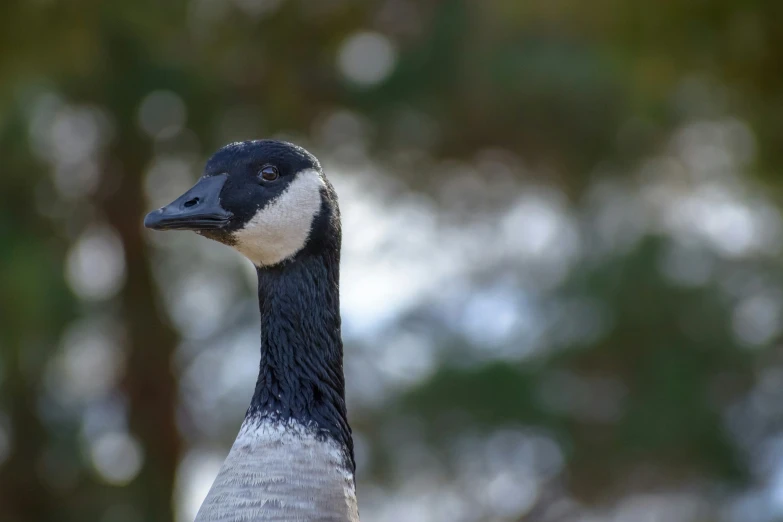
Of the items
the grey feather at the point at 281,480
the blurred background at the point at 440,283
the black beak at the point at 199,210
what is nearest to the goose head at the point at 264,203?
the black beak at the point at 199,210

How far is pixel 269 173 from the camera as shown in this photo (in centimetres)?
182

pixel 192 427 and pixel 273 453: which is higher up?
pixel 192 427

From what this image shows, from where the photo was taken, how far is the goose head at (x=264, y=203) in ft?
5.82

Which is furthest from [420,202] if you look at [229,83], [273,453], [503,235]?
[273,453]

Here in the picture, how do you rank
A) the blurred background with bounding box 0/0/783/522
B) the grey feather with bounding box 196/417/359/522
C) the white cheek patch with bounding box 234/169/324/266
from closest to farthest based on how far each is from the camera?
the grey feather with bounding box 196/417/359/522 < the white cheek patch with bounding box 234/169/324/266 < the blurred background with bounding box 0/0/783/522

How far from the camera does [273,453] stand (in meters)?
1.65

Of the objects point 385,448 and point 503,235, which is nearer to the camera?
point 385,448

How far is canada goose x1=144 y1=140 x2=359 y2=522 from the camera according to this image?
1682mm

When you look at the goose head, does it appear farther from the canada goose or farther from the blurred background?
the blurred background

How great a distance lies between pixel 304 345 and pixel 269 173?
1.10ft

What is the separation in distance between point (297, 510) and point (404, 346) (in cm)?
377

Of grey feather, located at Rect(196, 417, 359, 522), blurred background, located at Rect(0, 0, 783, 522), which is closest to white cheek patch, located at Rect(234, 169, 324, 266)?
grey feather, located at Rect(196, 417, 359, 522)

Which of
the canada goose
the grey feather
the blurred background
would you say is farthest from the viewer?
the blurred background

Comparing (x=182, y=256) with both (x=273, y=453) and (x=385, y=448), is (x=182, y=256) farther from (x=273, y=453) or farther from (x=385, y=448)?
(x=273, y=453)
